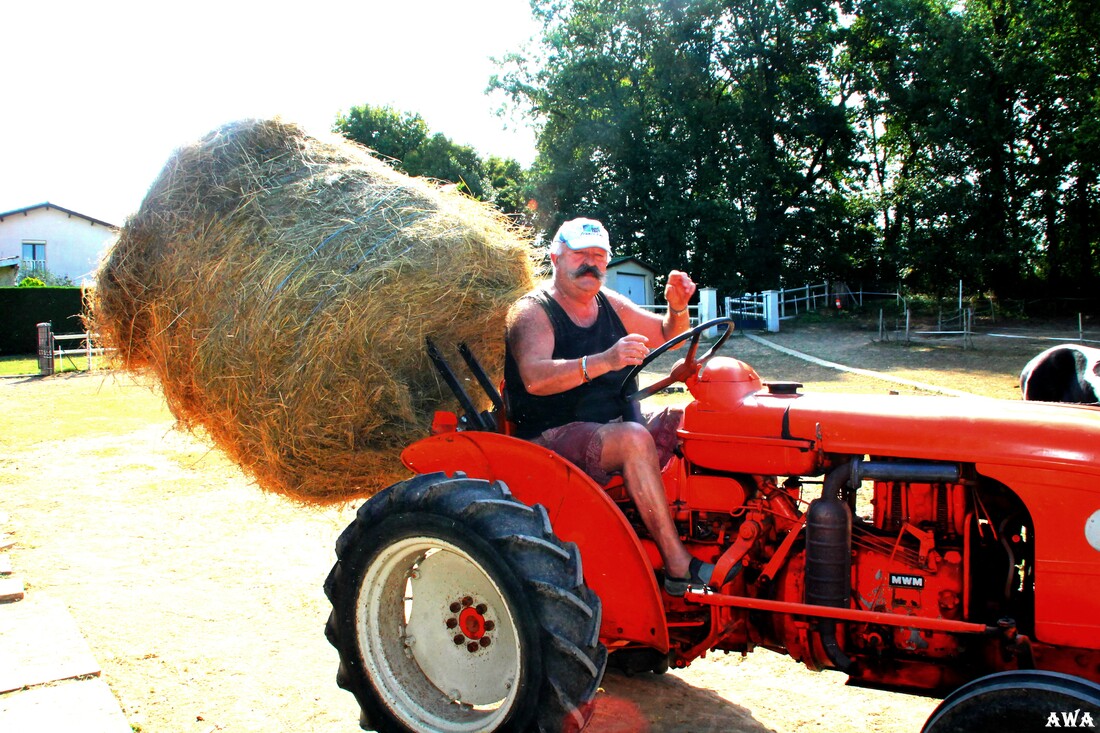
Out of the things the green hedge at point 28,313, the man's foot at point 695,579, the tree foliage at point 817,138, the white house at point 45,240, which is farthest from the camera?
the white house at point 45,240

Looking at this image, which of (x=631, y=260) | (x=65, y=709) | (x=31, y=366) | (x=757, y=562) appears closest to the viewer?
(x=757, y=562)

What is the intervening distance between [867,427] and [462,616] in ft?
5.39

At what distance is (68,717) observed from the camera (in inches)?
139

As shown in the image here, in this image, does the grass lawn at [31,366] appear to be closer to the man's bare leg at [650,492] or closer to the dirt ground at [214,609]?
the dirt ground at [214,609]

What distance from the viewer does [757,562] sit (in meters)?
3.25

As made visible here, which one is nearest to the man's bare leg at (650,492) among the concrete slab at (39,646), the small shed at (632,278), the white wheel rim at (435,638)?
the white wheel rim at (435,638)

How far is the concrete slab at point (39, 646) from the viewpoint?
3873 millimetres

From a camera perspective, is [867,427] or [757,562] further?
[757,562]

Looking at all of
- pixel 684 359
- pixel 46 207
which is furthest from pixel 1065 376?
pixel 46 207

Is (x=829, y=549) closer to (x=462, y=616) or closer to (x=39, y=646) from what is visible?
(x=462, y=616)

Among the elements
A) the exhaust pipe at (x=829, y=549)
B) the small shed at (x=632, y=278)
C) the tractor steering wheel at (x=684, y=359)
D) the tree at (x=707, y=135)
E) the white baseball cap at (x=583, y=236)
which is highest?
the tree at (x=707, y=135)

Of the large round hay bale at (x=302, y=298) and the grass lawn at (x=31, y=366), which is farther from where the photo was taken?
the grass lawn at (x=31, y=366)

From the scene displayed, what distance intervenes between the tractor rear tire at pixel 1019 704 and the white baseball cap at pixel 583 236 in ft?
7.06

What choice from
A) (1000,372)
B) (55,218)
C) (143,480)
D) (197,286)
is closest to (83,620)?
(197,286)
